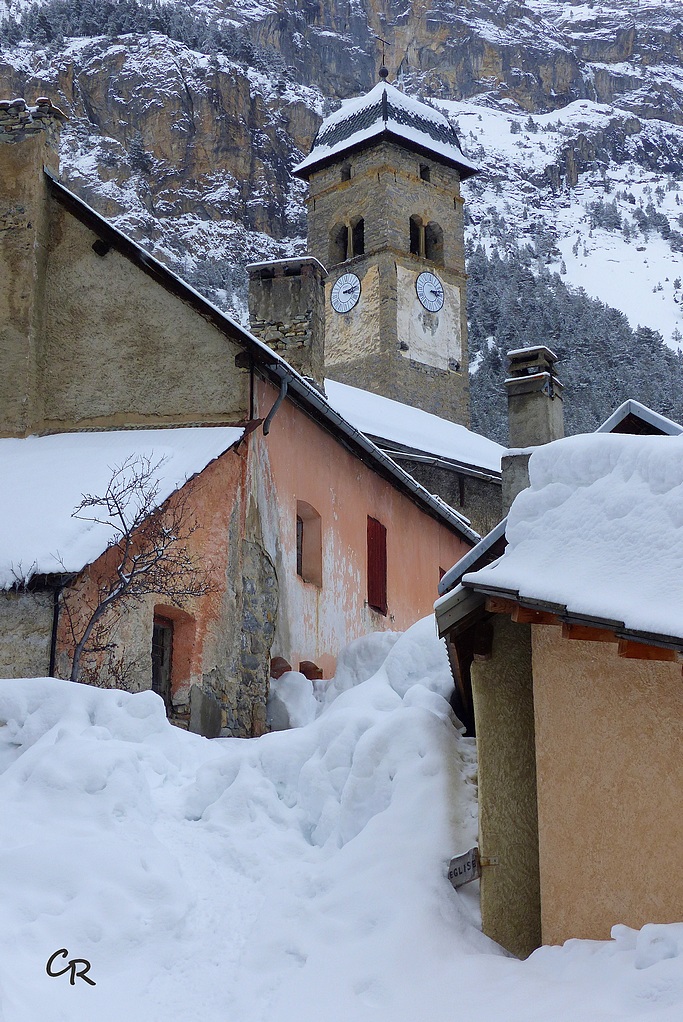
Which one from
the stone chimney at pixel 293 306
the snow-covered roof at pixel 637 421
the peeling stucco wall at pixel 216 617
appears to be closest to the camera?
the snow-covered roof at pixel 637 421

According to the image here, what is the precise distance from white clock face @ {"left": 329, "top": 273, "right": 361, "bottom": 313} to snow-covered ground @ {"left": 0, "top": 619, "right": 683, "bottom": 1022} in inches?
1367

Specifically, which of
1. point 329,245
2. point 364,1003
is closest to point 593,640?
point 364,1003

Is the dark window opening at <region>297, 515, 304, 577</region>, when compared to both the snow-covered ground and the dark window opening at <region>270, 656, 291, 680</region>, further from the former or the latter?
the snow-covered ground

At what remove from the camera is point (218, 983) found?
23.9 ft

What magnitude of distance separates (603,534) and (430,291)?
38.3 metres

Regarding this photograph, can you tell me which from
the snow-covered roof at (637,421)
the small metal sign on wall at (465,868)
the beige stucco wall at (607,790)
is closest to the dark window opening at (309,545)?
the snow-covered roof at (637,421)

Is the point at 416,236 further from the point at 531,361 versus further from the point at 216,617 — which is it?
the point at 216,617

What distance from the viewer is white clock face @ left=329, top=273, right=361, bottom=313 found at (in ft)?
146

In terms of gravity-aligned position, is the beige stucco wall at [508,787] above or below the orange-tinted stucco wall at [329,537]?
below

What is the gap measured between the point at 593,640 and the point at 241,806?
11.0 feet

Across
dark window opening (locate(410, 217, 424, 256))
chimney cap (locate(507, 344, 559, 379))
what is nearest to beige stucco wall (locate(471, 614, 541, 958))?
chimney cap (locate(507, 344, 559, 379))

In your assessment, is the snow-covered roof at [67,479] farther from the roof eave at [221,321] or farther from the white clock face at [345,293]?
the white clock face at [345,293]

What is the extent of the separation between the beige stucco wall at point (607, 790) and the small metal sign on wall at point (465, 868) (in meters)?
0.61

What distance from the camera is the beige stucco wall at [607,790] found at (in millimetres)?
6977
